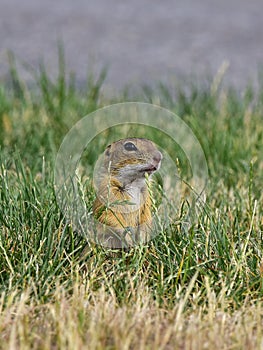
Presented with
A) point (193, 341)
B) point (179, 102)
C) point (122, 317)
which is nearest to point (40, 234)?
point (122, 317)

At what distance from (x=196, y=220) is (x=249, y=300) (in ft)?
1.49

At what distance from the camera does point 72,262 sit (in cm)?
305

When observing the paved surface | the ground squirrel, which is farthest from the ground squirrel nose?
the paved surface

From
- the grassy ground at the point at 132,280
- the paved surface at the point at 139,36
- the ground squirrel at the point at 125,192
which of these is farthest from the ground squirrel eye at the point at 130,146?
the paved surface at the point at 139,36

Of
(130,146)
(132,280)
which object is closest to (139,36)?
(130,146)

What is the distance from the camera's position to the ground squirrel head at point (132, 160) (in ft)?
9.59

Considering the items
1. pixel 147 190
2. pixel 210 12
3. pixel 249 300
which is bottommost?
pixel 249 300

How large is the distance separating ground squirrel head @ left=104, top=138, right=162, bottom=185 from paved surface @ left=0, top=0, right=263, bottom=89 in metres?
3.75

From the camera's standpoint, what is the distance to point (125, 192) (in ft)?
9.84

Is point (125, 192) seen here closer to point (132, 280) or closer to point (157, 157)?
point (157, 157)

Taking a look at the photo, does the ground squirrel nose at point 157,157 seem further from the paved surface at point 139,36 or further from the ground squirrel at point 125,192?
the paved surface at point 139,36

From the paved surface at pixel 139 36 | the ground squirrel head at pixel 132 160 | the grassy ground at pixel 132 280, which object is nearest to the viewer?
the grassy ground at pixel 132 280

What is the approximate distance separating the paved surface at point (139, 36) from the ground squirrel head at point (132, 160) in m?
3.75

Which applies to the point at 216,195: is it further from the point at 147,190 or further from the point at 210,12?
the point at 210,12
